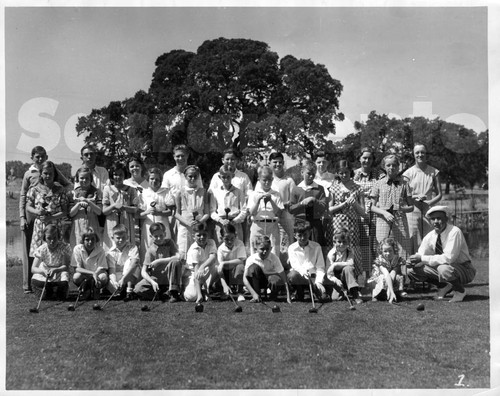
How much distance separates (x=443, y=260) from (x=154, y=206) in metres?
3.43

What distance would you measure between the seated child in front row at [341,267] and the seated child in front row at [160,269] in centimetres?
174

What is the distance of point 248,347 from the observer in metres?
5.46

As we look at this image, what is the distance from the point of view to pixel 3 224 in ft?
21.0

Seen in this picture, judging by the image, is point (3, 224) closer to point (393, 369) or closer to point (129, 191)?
point (129, 191)

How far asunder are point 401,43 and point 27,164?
4.74m

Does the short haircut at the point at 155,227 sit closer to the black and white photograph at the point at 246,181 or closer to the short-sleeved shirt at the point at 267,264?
the black and white photograph at the point at 246,181

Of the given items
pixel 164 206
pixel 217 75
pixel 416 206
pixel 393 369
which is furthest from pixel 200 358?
pixel 217 75

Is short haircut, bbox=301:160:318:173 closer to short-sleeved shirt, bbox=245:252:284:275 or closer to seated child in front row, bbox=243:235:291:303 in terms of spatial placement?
seated child in front row, bbox=243:235:291:303

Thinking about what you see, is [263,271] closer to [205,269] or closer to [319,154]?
[205,269]

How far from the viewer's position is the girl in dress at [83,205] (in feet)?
23.3

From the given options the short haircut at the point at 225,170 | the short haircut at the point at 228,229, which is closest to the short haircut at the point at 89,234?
the short haircut at the point at 228,229

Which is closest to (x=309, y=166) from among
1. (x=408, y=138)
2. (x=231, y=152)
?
(x=231, y=152)

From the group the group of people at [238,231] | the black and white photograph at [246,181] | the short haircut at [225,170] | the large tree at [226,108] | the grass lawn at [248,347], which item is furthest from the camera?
the large tree at [226,108]

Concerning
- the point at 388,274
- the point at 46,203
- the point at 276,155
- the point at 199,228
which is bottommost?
the point at 388,274
